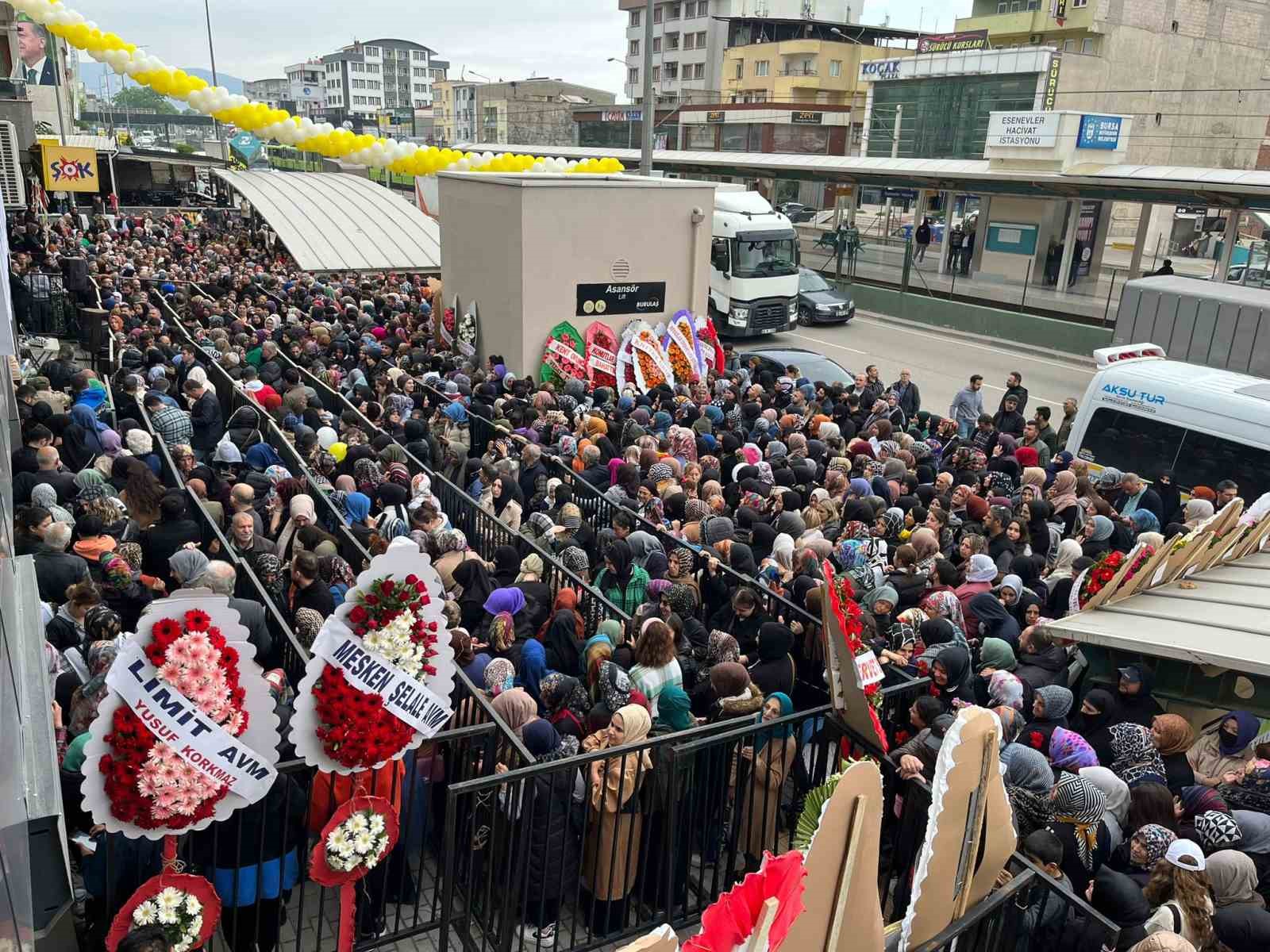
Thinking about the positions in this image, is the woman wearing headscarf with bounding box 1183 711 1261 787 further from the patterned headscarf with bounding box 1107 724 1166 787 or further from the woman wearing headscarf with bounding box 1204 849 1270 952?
the woman wearing headscarf with bounding box 1204 849 1270 952

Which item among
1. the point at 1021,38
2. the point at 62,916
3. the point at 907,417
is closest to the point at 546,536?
the point at 62,916

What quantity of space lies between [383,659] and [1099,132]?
95.5 feet

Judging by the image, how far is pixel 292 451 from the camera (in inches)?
400

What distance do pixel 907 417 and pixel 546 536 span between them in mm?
7553

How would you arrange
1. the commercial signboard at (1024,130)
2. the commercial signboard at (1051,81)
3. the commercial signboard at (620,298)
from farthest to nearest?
the commercial signboard at (1051,81) < the commercial signboard at (1024,130) < the commercial signboard at (620,298)

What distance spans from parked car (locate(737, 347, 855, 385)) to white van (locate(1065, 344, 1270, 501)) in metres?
4.87

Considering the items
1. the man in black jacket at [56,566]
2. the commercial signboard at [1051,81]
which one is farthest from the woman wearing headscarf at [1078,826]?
the commercial signboard at [1051,81]

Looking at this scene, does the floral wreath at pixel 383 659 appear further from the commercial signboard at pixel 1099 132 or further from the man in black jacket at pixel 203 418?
the commercial signboard at pixel 1099 132

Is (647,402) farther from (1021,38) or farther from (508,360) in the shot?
(1021,38)

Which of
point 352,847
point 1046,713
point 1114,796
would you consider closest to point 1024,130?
point 1046,713

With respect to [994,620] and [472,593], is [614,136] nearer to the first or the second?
[472,593]

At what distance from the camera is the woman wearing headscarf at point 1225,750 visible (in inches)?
229

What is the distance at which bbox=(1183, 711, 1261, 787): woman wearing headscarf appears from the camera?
5.81m

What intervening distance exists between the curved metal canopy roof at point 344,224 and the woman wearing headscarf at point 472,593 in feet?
62.7
